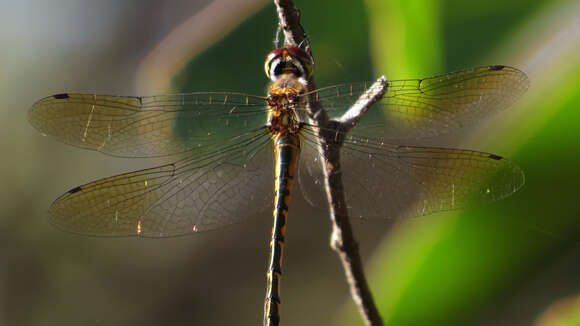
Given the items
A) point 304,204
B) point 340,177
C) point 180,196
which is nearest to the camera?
point 340,177

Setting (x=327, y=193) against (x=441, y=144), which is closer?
(x=327, y=193)

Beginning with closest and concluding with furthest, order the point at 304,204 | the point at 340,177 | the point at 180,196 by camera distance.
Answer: the point at 340,177
the point at 180,196
the point at 304,204

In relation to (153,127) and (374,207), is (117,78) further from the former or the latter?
(374,207)

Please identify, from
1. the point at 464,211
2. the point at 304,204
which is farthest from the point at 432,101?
the point at 304,204

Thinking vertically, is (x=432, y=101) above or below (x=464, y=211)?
above

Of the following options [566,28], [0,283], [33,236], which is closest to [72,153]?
[33,236]

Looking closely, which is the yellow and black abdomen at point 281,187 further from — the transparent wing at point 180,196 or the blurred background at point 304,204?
the blurred background at point 304,204

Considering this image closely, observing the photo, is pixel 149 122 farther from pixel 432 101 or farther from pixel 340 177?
pixel 432 101

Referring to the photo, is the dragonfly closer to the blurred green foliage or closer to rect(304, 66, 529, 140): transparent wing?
rect(304, 66, 529, 140): transparent wing
